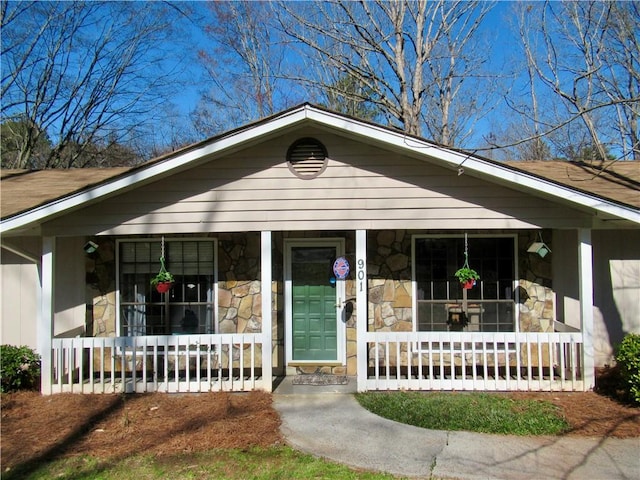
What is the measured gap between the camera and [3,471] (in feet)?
14.5

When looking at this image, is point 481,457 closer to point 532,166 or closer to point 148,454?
point 148,454

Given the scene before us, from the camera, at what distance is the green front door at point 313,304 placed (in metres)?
7.81

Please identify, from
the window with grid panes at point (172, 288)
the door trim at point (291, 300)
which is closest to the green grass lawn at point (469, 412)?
the door trim at point (291, 300)

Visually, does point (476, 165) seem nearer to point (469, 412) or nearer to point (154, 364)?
point (469, 412)

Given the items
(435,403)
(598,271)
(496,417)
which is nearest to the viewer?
(496,417)

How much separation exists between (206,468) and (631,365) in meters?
4.97

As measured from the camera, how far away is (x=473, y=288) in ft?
25.5

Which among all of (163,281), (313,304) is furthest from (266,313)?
(163,281)

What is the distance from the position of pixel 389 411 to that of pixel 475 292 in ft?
9.20

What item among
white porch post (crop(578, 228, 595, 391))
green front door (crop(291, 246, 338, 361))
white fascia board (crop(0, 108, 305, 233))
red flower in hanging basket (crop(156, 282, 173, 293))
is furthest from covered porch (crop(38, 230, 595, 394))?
green front door (crop(291, 246, 338, 361))

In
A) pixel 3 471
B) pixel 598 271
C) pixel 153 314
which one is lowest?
pixel 3 471

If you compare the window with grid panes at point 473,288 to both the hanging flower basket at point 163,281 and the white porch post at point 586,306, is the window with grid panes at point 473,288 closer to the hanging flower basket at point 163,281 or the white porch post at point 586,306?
the white porch post at point 586,306

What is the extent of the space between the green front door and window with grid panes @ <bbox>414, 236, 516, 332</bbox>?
1.36 m

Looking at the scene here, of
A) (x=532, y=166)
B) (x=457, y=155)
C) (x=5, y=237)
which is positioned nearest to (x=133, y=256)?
(x=5, y=237)
